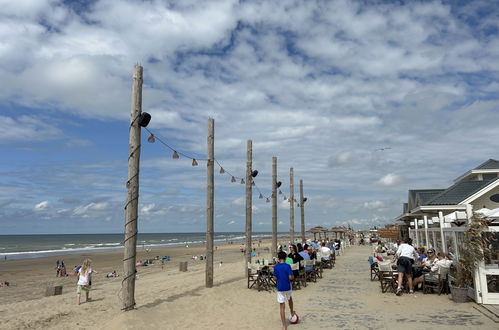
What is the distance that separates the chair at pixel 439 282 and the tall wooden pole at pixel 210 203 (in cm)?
617

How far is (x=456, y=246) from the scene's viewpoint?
384 inches

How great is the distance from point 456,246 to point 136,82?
29.9 feet

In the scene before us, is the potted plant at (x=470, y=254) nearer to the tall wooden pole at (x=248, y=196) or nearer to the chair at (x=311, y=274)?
the chair at (x=311, y=274)

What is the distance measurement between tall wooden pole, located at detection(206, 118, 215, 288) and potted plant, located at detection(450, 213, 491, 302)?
21.9ft

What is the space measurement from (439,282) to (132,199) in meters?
7.98

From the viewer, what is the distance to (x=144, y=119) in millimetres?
8664

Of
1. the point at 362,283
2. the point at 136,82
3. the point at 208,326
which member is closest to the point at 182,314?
the point at 208,326

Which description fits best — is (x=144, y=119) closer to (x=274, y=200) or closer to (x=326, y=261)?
(x=274, y=200)

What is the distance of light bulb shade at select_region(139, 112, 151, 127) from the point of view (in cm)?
864

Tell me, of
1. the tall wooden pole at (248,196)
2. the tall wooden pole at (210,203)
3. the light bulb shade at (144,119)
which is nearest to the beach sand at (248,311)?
the tall wooden pole at (210,203)

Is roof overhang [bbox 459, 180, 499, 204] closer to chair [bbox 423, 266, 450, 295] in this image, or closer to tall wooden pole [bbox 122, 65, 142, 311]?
chair [bbox 423, 266, 450, 295]

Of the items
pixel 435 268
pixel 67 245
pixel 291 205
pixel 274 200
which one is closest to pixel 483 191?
pixel 435 268

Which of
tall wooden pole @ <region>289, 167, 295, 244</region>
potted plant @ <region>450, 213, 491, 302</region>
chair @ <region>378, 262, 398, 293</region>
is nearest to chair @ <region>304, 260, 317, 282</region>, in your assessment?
chair @ <region>378, 262, 398, 293</region>

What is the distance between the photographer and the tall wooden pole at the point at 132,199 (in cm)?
837
